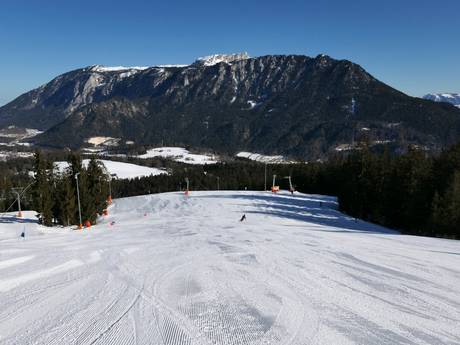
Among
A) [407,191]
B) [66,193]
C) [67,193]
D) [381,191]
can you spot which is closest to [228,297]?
[407,191]

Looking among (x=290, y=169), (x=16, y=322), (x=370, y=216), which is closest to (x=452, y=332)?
(x=16, y=322)

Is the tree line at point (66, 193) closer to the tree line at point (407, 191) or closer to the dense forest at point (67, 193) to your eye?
the dense forest at point (67, 193)

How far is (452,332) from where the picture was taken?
305 inches

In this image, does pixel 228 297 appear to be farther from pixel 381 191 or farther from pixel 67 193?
pixel 381 191

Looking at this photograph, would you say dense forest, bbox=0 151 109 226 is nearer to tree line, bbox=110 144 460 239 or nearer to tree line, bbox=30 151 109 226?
tree line, bbox=30 151 109 226

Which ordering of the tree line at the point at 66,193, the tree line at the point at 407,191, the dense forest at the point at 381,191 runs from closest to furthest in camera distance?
the tree line at the point at 407,191 < the dense forest at the point at 381,191 < the tree line at the point at 66,193

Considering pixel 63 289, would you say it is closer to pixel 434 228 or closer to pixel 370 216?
pixel 434 228

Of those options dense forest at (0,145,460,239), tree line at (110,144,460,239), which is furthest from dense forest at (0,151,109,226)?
tree line at (110,144,460,239)

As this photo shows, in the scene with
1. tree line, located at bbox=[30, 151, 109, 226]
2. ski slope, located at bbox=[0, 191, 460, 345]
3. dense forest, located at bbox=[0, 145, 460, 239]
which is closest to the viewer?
ski slope, located at bbox=[0, 191, 460, 345]

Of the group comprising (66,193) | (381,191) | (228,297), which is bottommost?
(66,193)

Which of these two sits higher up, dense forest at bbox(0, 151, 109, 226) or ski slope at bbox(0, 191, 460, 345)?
ski slope at bbox(0, 191, 460, 345)

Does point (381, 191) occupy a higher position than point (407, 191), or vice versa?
point (407, 191)

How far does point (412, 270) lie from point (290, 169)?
115369mm

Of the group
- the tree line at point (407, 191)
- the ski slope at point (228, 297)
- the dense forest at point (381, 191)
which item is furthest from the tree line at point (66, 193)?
the ski slope at point (228, 297)
